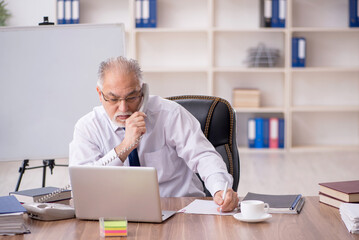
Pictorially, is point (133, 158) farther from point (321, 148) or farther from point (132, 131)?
point (321, 148)

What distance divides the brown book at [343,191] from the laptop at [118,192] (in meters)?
0.54

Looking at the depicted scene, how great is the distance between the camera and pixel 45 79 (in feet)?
10.2

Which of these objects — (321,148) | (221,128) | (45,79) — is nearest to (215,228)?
(221,128)

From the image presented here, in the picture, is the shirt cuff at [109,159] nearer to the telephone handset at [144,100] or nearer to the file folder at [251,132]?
the telephone handset at [144,100]

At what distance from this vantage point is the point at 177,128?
229 cm

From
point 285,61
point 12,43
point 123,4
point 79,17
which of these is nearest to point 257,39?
point 285,61

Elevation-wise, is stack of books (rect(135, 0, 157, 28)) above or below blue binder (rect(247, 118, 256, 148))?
above

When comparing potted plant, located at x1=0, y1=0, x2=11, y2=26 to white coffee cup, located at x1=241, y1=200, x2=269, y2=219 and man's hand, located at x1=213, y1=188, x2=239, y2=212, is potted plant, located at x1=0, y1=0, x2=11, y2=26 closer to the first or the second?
man's hand, located at x1=213, y1=188, x2=239, y2=212

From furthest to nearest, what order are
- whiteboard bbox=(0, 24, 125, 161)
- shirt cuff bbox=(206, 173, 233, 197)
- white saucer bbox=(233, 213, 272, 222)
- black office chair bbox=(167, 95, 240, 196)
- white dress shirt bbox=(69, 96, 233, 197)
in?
1. whiteboard bbox=(0, 24, 125, 161)
2. black office chair bbox=(167, 95, 240, 196)
3. white dress shirt bbox=(69, 96, 233, 197)
4. shirt cuff bbox=(206, 173, 233, 197)
5. white saucer bbox=(233, 213, 272, 222)

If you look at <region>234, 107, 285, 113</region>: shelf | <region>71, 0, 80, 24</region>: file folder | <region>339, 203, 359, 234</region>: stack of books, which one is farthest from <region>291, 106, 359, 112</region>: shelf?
<region>339, 203, 359, 234</region>: stack of books

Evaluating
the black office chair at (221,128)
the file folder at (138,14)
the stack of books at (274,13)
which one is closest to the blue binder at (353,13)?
the stack of books at (274,13)

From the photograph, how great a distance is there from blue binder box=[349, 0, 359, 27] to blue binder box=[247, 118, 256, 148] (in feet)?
4.83

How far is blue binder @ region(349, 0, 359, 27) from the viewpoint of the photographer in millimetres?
6027

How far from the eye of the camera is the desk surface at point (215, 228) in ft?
5.03
